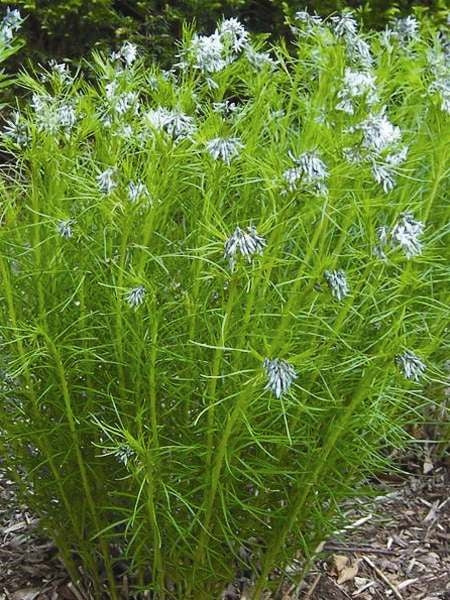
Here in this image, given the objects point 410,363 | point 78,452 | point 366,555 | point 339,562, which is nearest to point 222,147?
point 410,363

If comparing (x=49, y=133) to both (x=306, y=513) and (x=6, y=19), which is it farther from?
(x=306, y=513)

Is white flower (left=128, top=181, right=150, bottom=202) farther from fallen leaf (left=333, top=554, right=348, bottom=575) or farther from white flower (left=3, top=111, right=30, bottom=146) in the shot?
fallen leaf (left=333, top=554, right=348, bottom=575)

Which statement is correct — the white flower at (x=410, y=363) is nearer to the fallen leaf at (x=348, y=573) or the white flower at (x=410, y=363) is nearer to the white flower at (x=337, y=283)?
the white flower at (x=337, y=283)

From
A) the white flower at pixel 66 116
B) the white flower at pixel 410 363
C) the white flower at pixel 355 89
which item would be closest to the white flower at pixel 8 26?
the white flower at pixel 66 116

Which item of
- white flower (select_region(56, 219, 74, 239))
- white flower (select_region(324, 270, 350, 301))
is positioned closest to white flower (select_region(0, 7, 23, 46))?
white flower (select_region(56, 219, 74, 239))

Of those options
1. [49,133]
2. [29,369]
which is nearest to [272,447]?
[29,369]

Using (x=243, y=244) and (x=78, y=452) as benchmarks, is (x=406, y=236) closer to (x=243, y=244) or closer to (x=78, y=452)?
(x=243, y=244)
